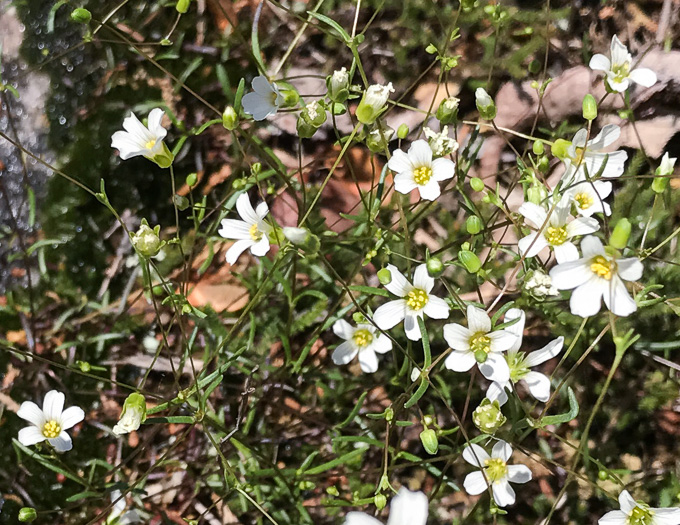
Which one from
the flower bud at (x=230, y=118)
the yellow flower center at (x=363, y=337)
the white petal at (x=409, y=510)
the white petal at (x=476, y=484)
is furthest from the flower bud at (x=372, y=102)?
the white petal at (x=476, y=484)

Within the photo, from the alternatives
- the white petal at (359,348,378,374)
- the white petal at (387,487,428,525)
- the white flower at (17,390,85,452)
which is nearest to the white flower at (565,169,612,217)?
the white petal at (359,348,378,374)

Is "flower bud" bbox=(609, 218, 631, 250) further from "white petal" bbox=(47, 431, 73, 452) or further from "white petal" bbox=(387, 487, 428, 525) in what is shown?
"white petal" bbox=(47, 431, 73, 452)

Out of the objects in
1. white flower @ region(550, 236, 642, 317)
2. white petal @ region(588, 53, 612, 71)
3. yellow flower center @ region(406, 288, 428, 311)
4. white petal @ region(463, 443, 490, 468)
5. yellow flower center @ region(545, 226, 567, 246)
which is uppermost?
white petal @ region(588, 53, 612, 71)

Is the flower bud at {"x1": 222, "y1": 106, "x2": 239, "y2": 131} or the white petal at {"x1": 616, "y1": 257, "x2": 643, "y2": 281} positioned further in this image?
the flower bud at {"x1": 222, "y1": 106, "x2": 239, "y2": 131}

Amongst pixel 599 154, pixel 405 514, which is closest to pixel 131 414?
pixel 405 514

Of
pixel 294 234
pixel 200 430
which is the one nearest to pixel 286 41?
pixel 294 234

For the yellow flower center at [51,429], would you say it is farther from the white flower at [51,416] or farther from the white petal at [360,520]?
the white petal at [360,520]

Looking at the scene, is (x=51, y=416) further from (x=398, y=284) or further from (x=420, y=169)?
(x=420, y=169)
